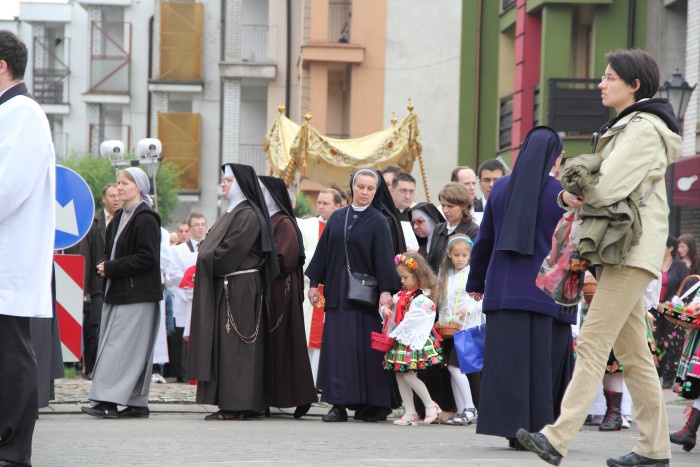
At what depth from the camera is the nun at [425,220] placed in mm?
12516

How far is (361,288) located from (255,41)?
134 ft

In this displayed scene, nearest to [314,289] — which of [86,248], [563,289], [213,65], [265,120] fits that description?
[563,289]

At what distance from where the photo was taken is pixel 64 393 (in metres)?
13.3

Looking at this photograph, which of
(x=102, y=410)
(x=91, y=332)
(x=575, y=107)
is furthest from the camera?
(x=575, y=107)

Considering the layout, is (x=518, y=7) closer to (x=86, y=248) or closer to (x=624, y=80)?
(x=86, y=248)

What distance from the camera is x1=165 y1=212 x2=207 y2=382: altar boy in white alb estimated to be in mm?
16594

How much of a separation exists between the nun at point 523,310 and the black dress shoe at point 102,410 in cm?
376

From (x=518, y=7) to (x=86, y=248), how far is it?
1493cm

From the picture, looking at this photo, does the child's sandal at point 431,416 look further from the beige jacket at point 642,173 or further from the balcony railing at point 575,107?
the balcony railing at point 575,107

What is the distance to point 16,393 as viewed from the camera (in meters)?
6.87

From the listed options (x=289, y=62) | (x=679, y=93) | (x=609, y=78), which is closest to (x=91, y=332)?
(x=679, y=93)

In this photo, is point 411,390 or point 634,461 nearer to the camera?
point 634,461

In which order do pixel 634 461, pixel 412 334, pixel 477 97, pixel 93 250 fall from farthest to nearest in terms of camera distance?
1. pixel 477 97
2. pixel 93 250
3. pixel 412 334
4. pixel 634 461

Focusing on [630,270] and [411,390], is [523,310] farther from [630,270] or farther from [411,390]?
[411,390]
